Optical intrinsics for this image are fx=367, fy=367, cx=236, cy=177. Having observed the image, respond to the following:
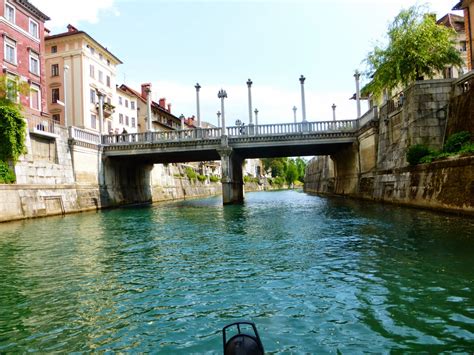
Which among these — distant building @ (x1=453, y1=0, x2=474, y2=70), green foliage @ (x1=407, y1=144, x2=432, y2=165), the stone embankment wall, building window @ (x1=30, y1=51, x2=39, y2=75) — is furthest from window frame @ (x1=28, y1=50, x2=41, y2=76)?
distant building @ (x1=453, y1=0, x2=474, y2=70)

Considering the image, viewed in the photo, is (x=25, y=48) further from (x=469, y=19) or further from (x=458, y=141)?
(x=469, y=19)

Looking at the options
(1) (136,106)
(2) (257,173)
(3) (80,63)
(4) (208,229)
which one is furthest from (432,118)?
(2) (257,173)

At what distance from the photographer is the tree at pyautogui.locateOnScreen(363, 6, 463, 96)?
89.1 feet

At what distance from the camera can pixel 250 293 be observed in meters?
7.45

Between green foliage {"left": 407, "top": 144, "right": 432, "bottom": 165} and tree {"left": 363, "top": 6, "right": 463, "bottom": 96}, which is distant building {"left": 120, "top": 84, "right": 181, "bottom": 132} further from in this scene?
green foliage {"left": 407, "top": 144, "right": 432, "bottom": 165}

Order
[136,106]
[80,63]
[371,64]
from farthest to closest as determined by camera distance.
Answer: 1. [136,106]
2. [80,63]
3. [371,64]

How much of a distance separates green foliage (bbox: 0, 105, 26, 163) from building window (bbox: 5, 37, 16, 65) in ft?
44.8

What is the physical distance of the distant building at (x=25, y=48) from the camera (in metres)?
36.9

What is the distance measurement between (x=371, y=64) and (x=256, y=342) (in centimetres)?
3059

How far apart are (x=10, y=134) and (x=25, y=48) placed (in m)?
18.5

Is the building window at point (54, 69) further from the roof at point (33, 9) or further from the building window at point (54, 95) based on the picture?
the roof at point (33, 9)

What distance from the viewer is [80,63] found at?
5122cm

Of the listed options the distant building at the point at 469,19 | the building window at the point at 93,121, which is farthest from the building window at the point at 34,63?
the distant building at the point at 469,19

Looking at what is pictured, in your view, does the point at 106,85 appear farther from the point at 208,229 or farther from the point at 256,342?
the point at 256,342
